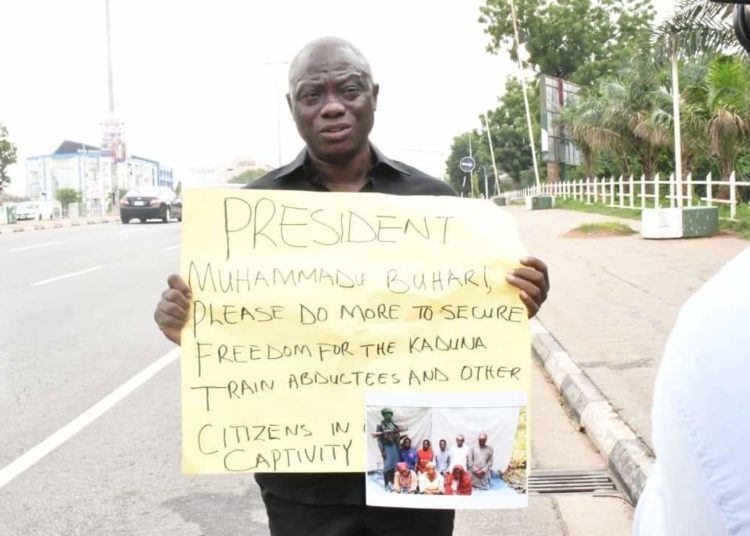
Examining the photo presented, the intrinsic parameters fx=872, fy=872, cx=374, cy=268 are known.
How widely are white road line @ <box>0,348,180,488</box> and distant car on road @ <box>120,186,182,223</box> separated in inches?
1019

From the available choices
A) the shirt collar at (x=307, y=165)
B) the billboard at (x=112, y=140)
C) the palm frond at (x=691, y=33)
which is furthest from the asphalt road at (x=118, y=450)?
the billboard at (x=112, y=140)

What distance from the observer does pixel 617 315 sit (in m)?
8.60

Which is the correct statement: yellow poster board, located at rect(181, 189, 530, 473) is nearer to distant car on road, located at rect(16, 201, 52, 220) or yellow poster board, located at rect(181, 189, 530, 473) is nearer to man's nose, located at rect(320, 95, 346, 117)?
man's nose, located at rect(320, 95, 346, 117)

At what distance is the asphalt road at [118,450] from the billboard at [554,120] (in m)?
35.9

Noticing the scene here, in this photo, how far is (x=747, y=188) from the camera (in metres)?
26.5

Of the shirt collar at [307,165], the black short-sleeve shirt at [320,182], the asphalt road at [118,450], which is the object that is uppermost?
the shirt collar at [307,165]

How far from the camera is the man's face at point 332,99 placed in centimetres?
208

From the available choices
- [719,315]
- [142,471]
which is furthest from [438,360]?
[142,471]

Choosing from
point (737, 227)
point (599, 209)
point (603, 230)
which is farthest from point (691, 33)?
point (599, 209)

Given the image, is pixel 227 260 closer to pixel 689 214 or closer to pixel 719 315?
pixel 719 315

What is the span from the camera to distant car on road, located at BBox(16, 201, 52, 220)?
49.2 m

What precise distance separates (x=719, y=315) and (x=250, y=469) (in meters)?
1.44

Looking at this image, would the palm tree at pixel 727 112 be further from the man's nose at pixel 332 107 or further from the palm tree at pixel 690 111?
the man's nose at pixel 332 107

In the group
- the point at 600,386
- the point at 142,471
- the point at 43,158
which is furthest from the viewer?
the point at 43,158
